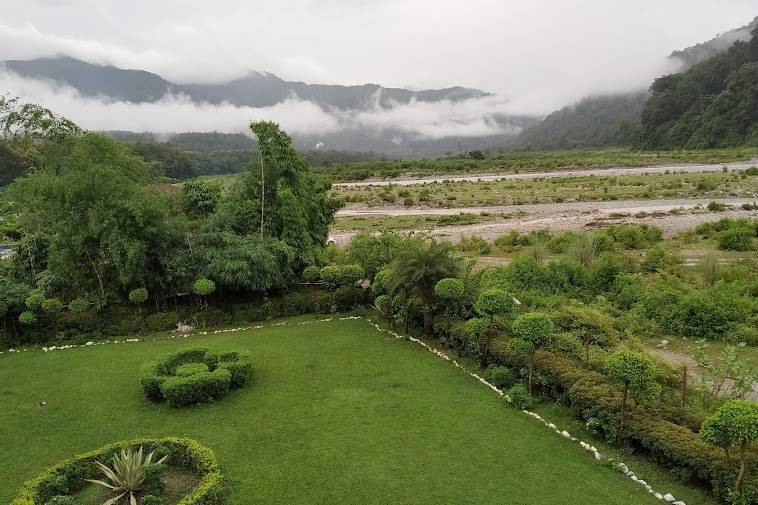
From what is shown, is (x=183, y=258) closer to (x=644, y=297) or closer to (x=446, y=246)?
(x=446, y=246)

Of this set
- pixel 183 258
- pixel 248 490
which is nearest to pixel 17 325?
pixel 183 258

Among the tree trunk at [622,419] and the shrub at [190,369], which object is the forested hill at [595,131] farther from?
the shrub at [190,369]

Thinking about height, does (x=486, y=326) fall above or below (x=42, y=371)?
above

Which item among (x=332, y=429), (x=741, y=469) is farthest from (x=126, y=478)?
(x=741, y=469)

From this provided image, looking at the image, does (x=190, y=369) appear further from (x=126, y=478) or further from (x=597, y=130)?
(x=597, y=130)

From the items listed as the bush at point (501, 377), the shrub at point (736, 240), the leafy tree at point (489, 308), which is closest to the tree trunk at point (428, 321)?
the leafy tree at point (489, 308)

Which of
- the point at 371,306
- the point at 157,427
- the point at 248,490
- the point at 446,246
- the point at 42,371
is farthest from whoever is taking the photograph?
the point at 371,306
